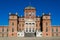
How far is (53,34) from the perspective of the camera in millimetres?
90312

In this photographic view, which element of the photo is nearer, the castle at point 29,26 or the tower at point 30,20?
the castle at point 29,26

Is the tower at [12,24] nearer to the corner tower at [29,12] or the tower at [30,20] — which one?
the tower at [30,20]

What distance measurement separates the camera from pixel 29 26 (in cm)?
9112

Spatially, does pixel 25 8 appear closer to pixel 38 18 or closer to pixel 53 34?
pixel 38 18

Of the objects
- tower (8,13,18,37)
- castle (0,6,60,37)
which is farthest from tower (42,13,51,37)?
tower (8,13,18,37)

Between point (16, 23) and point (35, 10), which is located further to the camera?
point (35, 10)

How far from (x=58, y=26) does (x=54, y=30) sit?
2364 millimetres

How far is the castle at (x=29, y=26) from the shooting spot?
87.1 m

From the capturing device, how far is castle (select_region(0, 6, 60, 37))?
87125 millimetres

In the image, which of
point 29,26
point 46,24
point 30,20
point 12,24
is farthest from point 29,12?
point 12,24

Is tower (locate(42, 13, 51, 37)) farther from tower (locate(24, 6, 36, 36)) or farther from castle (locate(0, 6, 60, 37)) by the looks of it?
tower (locate(24, 6, 36, 36))

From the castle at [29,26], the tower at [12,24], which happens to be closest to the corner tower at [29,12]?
the castle at [29,26]

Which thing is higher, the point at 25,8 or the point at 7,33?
the point at 25,8

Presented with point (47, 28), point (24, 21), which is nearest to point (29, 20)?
point (24, 21)
